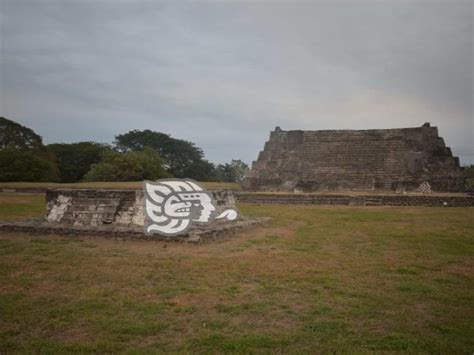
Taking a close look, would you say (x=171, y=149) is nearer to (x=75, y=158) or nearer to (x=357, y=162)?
(x=75, y=158)

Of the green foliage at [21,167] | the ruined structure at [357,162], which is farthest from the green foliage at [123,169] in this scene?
the ruined structure at [357,162]

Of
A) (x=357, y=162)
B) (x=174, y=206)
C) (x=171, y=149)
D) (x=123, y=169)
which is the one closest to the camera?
(x=174, y=206)

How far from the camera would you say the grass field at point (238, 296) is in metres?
3.13

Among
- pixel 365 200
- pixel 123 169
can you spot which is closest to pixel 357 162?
pixel 365 200

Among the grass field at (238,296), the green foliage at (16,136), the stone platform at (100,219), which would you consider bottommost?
the grass field at (238,296)

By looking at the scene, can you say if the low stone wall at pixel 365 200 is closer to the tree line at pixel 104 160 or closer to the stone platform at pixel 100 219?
the stone platform at pixel 100 219

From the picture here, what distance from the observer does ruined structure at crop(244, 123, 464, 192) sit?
62.3 feet

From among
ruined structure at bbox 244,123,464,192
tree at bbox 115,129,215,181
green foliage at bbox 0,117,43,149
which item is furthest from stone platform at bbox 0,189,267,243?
tree at bbox 115,129,215,181

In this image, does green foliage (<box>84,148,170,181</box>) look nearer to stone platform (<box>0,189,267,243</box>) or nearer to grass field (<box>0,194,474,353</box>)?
stone platform (<box>0,189,267,243</box>)

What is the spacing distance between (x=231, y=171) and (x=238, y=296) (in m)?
39.8

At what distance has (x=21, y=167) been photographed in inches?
1165

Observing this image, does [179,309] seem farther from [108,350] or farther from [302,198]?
[302,198]

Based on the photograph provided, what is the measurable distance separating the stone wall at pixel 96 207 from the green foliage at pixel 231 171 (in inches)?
1303

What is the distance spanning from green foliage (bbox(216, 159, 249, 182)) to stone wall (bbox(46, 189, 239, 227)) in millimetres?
33098
